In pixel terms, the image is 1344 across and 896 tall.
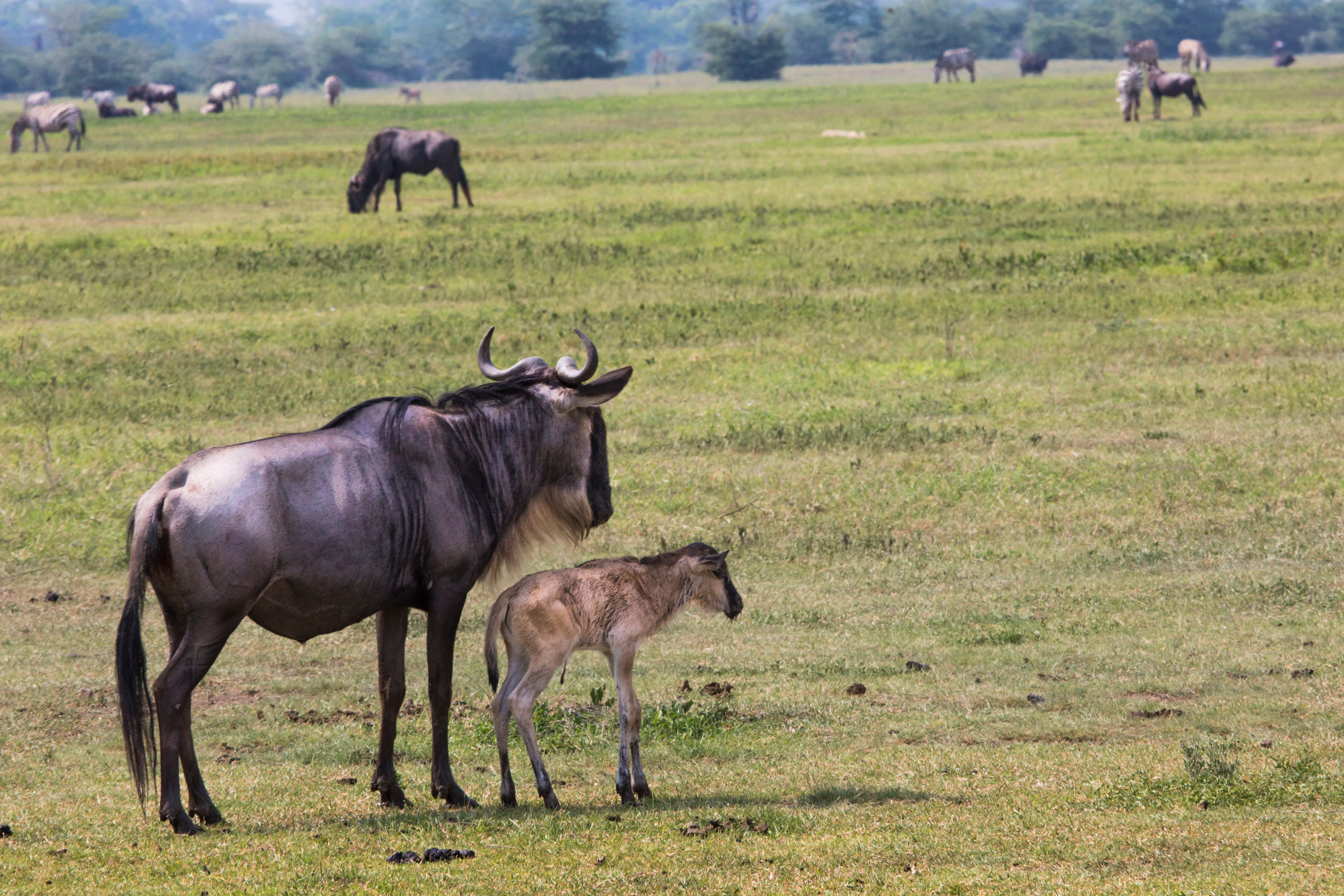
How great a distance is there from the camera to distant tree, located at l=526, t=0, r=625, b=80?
126 m

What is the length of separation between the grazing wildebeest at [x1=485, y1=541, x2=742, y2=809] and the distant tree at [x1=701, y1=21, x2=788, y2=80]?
106988mm

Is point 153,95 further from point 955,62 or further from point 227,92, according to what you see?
point 955,62

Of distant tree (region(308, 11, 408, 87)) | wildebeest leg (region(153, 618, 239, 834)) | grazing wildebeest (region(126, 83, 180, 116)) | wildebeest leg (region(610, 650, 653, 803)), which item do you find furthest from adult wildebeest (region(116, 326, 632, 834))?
distant tree (region(308, 11, 408, 87))

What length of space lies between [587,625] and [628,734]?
52 cm

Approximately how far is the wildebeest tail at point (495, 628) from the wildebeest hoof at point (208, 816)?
132 cm

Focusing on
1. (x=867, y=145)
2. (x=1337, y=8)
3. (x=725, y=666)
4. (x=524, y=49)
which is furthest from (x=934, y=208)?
(x=1337, y=8)

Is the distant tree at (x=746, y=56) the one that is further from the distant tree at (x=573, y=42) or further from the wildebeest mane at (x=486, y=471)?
the wildebeest mane at (x=486, y=471)

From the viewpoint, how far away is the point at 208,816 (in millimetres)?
6805

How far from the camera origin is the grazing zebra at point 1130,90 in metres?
49.2

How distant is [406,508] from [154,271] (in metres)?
18.5

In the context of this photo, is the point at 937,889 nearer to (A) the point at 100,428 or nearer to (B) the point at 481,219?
(A) the point at 100,428

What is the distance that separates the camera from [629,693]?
704 cm

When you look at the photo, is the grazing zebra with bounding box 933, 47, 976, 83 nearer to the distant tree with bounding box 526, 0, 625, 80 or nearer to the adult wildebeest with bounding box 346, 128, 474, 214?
the distant tree with bounding box 526, 0, 625, 80

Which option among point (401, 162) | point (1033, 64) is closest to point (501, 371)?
point (401, 162)
